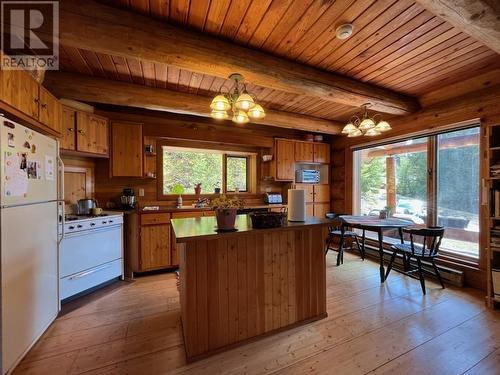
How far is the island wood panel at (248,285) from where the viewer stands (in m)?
1.73

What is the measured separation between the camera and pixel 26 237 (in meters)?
1.78

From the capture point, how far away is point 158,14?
1.77 m

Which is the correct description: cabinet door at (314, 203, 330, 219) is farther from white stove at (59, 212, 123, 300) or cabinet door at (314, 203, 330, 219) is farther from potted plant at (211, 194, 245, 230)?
white stove at (59, 212, 123, 300)

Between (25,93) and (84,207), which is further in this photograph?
(84,207)

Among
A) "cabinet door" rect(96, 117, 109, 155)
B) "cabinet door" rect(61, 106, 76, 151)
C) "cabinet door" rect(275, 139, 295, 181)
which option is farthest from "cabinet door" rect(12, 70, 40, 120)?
"cabinet door" rect(275, 139, 295, 181)

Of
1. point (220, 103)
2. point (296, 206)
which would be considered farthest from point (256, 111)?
point (296, 206)

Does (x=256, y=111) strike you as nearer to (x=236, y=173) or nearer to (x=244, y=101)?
(x=244, y=101)

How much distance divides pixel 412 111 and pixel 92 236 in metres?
4.71

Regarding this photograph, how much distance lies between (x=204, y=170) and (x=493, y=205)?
4.02 metres

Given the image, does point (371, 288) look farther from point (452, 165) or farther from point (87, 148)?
point (87, 148)

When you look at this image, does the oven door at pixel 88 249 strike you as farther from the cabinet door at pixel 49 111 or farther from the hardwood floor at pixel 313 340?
the cabinet door at pixel 49 111

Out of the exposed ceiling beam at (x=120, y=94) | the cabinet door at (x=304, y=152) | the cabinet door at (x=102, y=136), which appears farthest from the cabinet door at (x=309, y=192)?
the cabinet door at (x=102, y=136)

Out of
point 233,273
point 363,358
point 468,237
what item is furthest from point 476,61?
point 233,273

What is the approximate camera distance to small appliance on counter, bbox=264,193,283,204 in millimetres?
4625
